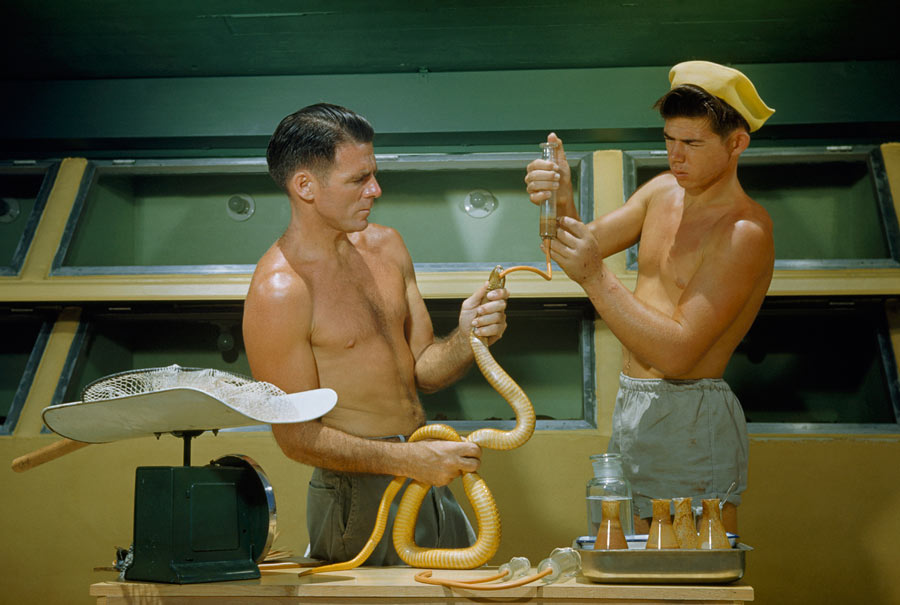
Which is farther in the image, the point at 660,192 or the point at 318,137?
the point at 660,192

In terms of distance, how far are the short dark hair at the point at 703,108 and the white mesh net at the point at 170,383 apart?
4.47 ft

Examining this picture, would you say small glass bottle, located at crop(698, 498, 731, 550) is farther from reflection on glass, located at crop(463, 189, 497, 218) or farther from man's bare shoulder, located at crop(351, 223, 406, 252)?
reflection on glass, located at crop(463, 189, 497, 218)

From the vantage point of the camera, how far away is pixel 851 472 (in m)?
3.21

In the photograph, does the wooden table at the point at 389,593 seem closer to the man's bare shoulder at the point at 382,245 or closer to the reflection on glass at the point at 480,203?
the man's bare shoulder at the point at 382,245

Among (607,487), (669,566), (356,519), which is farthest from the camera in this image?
(356,519)

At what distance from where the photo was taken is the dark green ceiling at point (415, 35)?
3352 mm

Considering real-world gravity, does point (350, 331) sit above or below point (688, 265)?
below

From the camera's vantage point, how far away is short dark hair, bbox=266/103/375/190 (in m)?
2.48

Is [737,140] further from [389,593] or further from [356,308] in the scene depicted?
[389,593]

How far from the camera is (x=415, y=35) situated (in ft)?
11.7

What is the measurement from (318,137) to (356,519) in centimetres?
105

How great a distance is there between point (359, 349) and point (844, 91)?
8.17 feet

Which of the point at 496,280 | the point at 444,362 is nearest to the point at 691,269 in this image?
the point at 496,280

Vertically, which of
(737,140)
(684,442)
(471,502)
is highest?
(737,140)
